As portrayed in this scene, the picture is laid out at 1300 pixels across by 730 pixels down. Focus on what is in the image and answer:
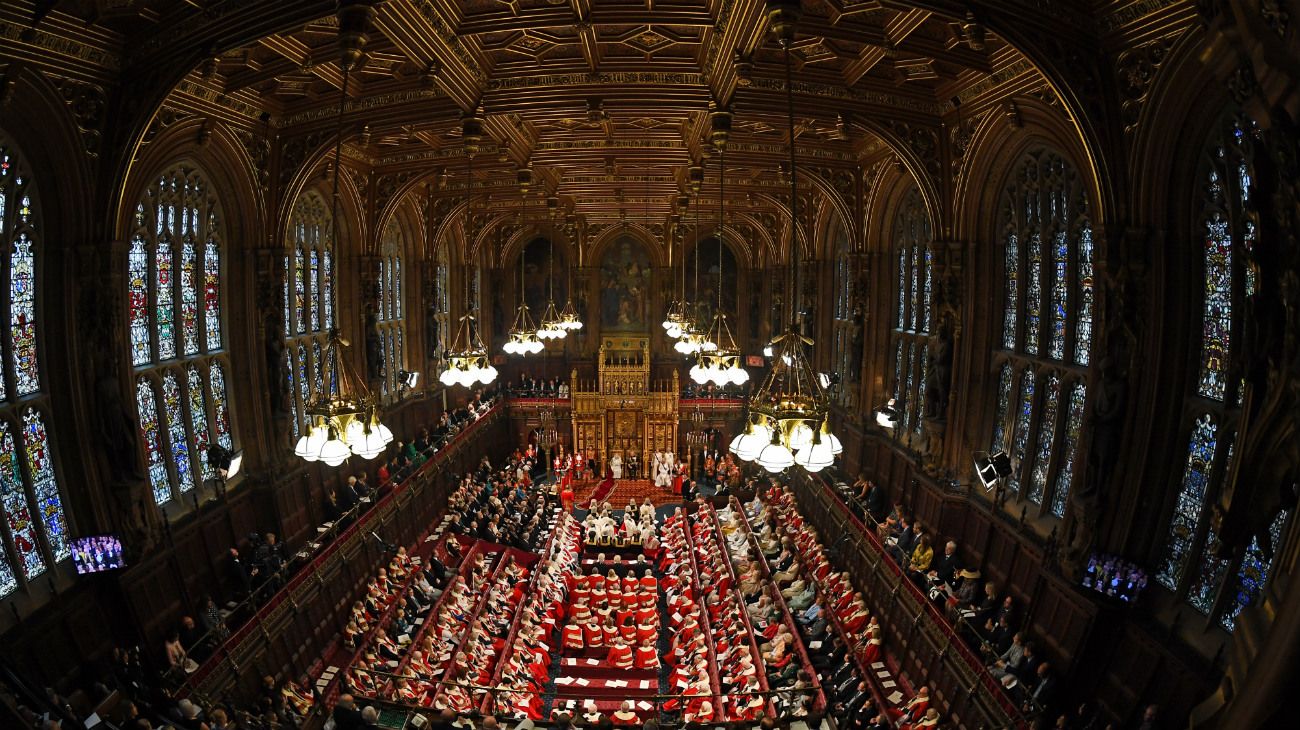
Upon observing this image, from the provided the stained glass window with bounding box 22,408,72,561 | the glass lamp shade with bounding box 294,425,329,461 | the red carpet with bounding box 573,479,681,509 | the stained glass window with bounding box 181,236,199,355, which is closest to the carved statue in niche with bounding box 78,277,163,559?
the stained glass window with bounding box 22,408,72,561

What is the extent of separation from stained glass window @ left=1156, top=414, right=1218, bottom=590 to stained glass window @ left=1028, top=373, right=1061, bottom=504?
2587 mm

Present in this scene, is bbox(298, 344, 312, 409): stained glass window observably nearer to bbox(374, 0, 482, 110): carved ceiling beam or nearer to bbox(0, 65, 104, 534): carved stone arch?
bbox(0, 65, 104, 534): carved stone arch

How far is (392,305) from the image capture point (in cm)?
2288

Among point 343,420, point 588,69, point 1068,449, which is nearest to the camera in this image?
point 343,420

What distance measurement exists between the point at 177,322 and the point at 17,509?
421 cm

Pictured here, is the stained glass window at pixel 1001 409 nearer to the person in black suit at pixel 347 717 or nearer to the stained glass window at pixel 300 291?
the person in black suit at pixel 347 717

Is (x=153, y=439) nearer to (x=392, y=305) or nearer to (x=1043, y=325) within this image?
(x=392, y=305)

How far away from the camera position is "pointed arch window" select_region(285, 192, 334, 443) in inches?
649

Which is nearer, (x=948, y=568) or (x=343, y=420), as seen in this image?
(x=343, y=420)

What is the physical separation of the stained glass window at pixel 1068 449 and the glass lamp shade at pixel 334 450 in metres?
10.3

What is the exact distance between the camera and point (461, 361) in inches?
474

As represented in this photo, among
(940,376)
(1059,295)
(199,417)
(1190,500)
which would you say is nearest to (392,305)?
(199,417)

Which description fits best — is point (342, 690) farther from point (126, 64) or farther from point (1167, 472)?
point (1167, 472)

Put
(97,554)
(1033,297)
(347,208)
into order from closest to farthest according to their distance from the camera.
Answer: (97,554) < (1033,297) < (347,208)
